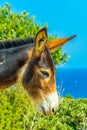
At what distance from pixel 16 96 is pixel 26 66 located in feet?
33.3

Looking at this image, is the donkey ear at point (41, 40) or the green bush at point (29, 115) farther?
the green bush at point (29, 115)

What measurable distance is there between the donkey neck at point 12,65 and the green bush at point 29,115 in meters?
7.83

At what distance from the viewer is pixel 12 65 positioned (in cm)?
520

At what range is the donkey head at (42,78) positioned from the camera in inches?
203

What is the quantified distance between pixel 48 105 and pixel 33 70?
0.42 m

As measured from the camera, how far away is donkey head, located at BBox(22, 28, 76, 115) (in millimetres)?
5156

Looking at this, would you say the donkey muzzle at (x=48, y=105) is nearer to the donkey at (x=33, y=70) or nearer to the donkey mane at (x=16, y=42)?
the donkey at (x=33, y=70)

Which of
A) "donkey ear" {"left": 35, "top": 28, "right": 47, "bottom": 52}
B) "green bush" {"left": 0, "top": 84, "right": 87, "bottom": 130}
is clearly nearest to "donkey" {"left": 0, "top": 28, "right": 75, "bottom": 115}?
"donkey ear" {"left": 35, "top": 28, "right": 47, "bottom": 52}

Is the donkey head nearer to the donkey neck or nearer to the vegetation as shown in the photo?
the donkey neck

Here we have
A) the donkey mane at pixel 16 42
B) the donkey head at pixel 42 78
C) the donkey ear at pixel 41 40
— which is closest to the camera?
the donkey ear at pixel 41 40

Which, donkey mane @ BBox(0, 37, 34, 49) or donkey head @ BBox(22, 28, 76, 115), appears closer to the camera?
donkey head @ BBox(22, 28, 76, 115)

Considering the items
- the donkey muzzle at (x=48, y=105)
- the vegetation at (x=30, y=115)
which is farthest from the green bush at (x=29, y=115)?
the donkey muzzle at (x=48, y=105)

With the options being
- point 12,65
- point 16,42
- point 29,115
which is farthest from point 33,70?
point 29,115

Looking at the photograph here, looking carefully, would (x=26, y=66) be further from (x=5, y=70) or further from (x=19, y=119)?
(x=19, y=119)
